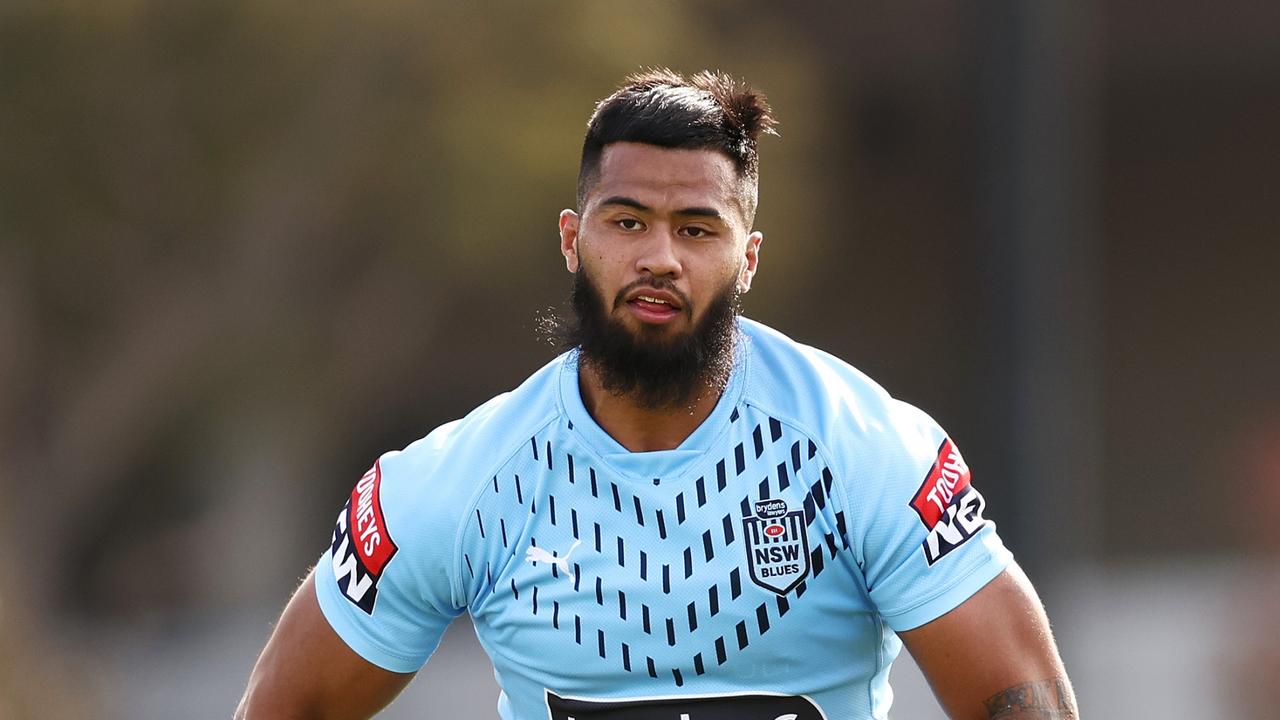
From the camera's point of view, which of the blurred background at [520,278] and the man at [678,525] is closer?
the man at [678,525]

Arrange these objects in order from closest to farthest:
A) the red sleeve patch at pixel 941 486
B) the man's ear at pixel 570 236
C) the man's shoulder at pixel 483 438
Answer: the red sleeve patch at pixel 941 486 < the man's shoulder at pixel 483 438 < the man's ear at pixel 570 236

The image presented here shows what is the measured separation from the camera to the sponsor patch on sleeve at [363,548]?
3840 mm

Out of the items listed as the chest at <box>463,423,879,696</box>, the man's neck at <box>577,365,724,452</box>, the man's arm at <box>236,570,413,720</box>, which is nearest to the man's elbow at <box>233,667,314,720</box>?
the man's arm at <box>236,570,413,720</box>

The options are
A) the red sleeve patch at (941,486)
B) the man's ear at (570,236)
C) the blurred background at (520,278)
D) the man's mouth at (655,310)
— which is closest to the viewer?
the red sleeve patch at (941,486)

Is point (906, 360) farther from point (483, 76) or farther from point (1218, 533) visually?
point (483, 76)

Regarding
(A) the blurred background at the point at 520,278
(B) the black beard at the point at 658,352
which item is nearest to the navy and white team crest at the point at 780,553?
(B) the black beard at the point at 658,352

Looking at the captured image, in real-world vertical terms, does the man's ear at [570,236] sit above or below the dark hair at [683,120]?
below

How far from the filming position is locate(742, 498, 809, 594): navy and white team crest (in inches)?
143

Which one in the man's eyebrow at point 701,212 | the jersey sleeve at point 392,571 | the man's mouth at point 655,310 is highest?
the man's eyebrow at point 701,212

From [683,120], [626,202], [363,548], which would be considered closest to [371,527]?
[363,548]

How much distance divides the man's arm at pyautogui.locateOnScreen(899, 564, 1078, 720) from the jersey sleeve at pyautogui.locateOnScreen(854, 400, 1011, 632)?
3 centimetres

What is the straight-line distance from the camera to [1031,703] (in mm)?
3477

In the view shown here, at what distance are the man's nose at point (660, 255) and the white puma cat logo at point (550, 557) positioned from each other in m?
0.55

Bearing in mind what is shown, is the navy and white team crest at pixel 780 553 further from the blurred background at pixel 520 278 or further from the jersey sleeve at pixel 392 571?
the blurred background at pixel 520 278
